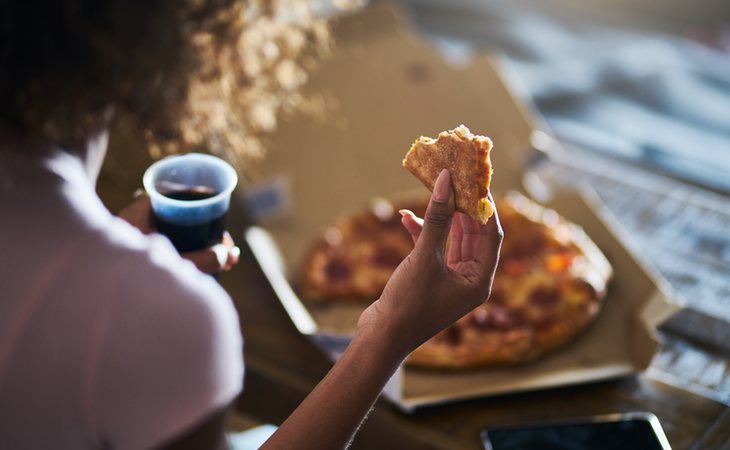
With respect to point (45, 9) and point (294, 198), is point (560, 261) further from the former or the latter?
point (45, 9)

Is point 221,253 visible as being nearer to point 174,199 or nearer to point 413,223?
point 174,199

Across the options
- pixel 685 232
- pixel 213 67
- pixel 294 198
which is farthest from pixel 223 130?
pixel 685 232

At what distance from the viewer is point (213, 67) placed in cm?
81

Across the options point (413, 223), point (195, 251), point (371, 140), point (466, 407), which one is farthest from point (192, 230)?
point (371, 140)

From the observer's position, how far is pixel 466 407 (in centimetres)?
131

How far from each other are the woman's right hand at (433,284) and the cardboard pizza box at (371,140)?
2.37 feet

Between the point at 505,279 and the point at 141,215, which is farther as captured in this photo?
the point at 505,279

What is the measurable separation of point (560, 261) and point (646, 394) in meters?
0.39

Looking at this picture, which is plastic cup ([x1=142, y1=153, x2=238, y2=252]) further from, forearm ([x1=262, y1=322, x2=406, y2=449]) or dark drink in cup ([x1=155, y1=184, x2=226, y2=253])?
forearm ([x1=262, y1=322, x2=406, y2=449])

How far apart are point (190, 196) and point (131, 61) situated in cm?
29

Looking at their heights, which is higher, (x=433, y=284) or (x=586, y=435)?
(x=433, y=284)

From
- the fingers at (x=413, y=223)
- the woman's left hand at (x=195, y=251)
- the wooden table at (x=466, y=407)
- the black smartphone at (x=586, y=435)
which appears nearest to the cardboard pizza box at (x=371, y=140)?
the wooden table at (x=466, y=407)

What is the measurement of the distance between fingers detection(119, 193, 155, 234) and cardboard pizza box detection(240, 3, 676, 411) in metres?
0.55

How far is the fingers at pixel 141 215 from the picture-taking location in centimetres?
98
